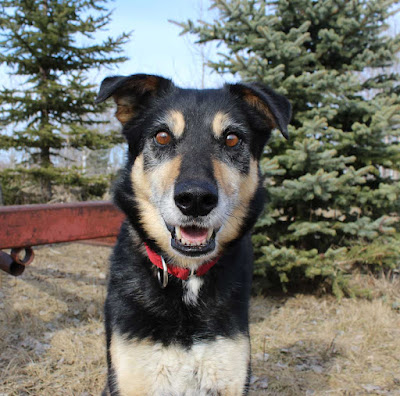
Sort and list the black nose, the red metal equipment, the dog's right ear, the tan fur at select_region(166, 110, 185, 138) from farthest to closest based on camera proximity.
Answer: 1. the red metal equipment
2. the dog's right ear
3. the tan fur at select_region(166, 110, 185, 138)
4. the black nose

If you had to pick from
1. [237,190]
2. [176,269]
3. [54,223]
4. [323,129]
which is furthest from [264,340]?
[323,129]

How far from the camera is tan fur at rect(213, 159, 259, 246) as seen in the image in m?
2.25

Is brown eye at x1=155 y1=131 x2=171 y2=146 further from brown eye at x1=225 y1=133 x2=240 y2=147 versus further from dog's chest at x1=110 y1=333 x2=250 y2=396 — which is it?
dog's chest at x1=110 y1=333 x2=250 y2=396

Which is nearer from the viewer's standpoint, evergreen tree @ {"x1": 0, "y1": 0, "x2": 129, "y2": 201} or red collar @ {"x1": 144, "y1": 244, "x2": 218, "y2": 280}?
red collar @ {"x1": 144, "y1": 244, "x2": 218, "y2": 280}

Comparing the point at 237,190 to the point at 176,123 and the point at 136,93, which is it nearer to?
the point at 176,123

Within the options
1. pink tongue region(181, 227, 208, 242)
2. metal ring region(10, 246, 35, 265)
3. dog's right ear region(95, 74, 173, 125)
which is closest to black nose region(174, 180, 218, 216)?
pink tongue region(181, 227, 208, 242)

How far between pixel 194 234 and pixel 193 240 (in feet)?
0.13

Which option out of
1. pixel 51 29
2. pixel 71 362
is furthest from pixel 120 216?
pixel 51 29

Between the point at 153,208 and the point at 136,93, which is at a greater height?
the point at 136,93

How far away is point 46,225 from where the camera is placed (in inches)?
128

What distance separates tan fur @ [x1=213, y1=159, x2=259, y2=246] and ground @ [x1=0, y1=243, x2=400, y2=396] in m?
1.83

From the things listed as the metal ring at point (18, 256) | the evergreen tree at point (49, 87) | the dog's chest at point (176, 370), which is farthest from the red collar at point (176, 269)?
the evergreen tree at point (49, 87)

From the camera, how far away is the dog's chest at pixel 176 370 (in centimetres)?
205

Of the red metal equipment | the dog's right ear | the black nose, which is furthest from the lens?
the red metal equipment
